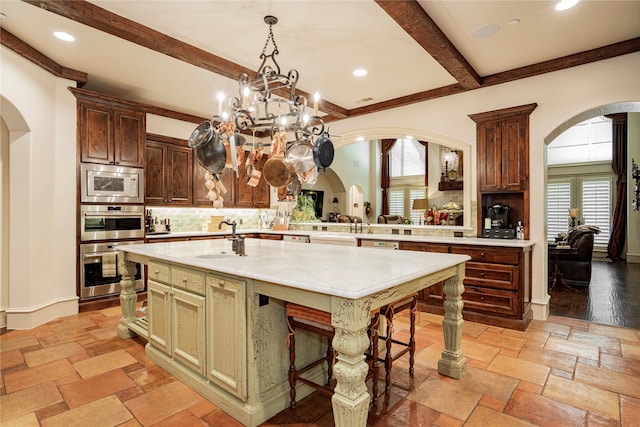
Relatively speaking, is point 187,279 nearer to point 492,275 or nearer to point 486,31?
point 492,275

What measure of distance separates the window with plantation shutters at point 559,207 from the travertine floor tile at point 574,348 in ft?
22.2

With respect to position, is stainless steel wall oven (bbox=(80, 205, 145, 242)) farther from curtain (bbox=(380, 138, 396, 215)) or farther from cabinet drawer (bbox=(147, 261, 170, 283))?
curtain (bbox=(380, 138, 396, 215))

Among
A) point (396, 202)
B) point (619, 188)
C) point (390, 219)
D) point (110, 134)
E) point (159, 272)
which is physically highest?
point (110, 134)

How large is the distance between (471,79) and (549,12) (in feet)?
3.75

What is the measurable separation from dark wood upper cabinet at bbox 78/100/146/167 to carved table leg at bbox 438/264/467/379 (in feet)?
13.6

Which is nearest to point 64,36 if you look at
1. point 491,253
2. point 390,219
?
point 491,253

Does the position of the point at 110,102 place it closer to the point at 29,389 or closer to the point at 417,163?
the point at 29,389

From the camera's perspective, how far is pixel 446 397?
7.20ft

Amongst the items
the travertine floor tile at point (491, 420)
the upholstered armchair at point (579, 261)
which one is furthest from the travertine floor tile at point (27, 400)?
the upholstered armchair at point (579, 261)

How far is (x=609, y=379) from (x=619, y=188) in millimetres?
7888

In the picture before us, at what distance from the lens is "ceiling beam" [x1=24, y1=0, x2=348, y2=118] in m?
2.55

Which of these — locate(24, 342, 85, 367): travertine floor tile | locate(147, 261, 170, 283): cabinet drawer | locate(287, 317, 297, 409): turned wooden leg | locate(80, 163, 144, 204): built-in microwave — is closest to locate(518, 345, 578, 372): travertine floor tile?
locate(287, 317, 297, 409): turned wooden leg

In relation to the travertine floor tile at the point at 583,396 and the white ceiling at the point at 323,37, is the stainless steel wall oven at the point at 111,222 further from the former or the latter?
the travertine floor tile at the point at 583,396

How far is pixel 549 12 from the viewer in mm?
2750
